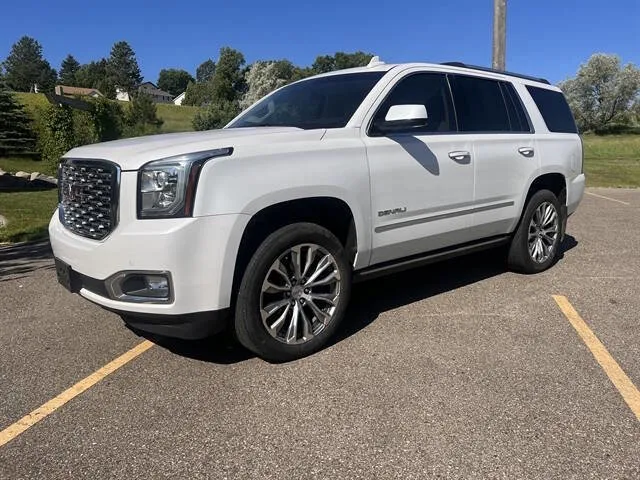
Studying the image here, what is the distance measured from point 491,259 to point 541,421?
375 centimetres

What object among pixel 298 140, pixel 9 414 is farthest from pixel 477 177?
pixel 9 414

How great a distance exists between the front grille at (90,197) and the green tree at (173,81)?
16814 centimetres

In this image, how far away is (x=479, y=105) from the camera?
197 inches

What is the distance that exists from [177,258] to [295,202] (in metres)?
0.88

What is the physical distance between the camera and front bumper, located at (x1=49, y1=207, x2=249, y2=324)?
309 cm

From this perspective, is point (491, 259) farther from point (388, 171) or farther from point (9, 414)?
point (9, 414)

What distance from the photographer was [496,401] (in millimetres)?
3146

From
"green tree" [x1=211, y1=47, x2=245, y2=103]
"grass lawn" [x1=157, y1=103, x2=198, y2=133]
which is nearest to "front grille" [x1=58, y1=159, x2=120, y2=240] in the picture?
"grass lawn" [x1=157, y1=103, x2=198, y2=133]

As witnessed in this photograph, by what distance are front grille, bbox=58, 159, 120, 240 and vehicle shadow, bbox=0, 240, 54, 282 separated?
2967 mm

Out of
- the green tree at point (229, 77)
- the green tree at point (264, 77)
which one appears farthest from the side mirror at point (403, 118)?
the green tree at point (229, 77)

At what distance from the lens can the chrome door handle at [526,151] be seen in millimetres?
5208

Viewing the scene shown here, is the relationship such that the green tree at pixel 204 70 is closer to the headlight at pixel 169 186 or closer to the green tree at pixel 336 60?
the green tree at pixel 336 60

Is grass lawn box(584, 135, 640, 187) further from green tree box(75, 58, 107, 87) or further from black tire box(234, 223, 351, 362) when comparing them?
green tree box(75, 58, 107, 87)

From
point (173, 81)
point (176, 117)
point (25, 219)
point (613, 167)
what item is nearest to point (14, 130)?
point (25, 219)
